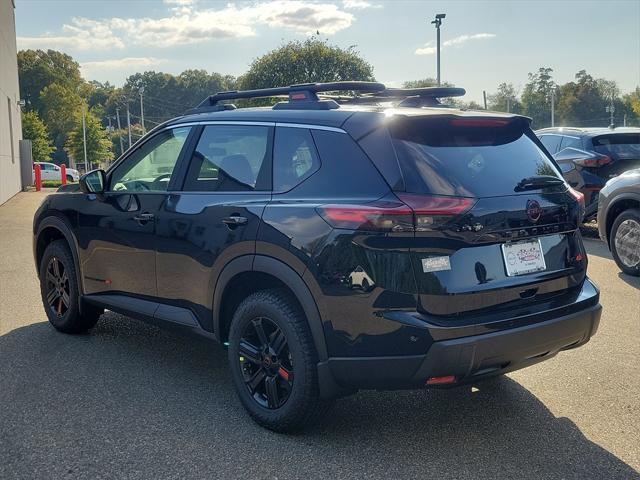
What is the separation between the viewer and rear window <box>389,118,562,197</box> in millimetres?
3395

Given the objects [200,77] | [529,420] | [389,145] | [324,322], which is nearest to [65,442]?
[324,322]

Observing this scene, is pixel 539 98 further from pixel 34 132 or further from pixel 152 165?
pixel 152 165

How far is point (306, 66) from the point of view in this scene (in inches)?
1673

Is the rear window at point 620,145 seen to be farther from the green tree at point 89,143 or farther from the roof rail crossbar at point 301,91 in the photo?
the green tree at point 89,143

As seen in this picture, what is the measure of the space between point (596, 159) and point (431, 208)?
8646 mm

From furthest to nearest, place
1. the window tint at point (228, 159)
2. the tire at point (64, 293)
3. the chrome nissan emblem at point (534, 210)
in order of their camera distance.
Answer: the tire at point (64, 293) < the window tint at point (228, 159) < the chrome nissan emblem at point (534, 210)

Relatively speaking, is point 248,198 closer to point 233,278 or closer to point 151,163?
point 233,278

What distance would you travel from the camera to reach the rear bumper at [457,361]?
10.7 ft

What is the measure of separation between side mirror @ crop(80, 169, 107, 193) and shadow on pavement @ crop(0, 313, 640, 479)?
1.26 m

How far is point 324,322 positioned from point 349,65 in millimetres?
41219

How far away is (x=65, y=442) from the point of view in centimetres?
368

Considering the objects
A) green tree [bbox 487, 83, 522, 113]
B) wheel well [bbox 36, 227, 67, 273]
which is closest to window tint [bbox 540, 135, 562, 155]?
wheel well [bbox 36, 227, 67, 273]

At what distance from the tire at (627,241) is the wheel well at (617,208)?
0.09 m

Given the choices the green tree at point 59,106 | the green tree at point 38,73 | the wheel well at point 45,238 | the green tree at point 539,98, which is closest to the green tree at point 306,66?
the wheel well at point 45,238
